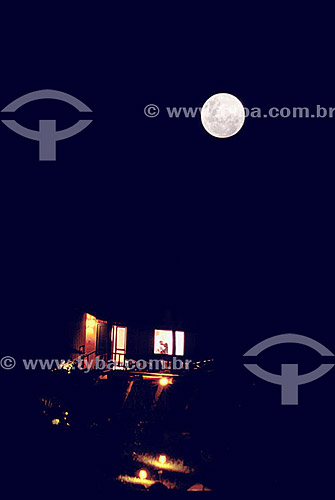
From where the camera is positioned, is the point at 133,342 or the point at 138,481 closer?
the point at 138,481

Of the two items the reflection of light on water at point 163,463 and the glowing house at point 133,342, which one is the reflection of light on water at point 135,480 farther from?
the glowing house at point 133,342

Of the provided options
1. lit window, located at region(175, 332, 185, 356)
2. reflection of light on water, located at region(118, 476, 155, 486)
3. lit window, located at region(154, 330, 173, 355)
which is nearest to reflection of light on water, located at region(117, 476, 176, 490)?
reflection of light on water, located at region(118, 476, 155, 486)

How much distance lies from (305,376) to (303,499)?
2858mm

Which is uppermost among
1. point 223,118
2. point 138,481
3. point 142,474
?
point 223,118

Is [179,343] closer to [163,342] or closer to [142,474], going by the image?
[163,342]

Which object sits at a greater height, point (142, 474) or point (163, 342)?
point (163, 342)

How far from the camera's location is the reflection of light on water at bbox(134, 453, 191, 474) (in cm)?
1361

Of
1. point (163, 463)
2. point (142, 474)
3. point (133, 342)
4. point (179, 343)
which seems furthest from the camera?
point (179, 343)

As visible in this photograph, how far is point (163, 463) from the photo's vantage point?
13992 mm

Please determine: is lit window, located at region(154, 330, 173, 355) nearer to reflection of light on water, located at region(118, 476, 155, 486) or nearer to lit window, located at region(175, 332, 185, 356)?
lit window, located at region(175, 332, 185, 356)

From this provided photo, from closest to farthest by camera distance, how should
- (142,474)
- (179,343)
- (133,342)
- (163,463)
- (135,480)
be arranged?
(135,480) < (142,474) < (163,463) < (133,342) < (179,343)

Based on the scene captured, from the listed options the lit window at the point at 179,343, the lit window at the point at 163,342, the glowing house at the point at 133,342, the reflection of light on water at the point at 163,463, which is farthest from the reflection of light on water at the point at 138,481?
the lit window at the point at 179,343

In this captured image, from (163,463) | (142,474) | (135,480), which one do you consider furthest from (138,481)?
(163,463)

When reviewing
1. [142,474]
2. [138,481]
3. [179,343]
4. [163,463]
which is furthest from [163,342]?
[138,481]
